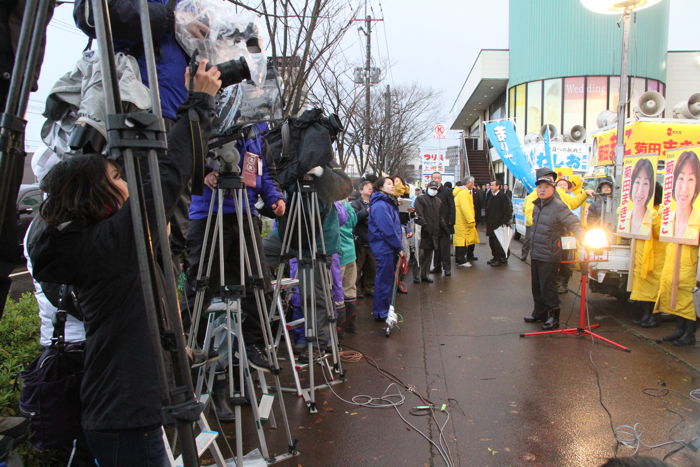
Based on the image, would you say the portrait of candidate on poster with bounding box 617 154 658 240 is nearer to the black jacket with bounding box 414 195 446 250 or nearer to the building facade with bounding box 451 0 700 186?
the black jacket with bounding box 414 195 446 250

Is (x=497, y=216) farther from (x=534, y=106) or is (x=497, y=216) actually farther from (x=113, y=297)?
(x=534, y=106)

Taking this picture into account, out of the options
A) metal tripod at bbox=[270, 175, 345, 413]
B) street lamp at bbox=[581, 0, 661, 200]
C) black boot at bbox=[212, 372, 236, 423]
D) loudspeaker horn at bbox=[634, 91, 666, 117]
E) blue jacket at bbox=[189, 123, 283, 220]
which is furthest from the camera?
loudspeaker horn at bbox=[634, 91, 666, 117]

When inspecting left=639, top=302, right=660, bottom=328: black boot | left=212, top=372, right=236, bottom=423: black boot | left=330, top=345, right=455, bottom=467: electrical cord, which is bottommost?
left=639, top=302, right=660, bottom=328: black boot

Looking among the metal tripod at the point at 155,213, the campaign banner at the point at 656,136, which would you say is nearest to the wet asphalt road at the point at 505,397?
the metal tripod at the point at 155,213

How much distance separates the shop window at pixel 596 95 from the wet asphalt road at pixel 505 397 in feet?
69.0

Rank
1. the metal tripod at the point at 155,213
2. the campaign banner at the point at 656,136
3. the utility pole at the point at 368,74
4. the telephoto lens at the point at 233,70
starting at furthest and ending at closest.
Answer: the utility pole at the point at 368,74 < the campaign banner at the point at 656,136 < the telephoto lens at the point at 233,70 < the metal tripod at the point at 155,213

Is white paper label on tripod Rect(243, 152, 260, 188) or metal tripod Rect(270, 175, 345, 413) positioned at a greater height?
white paper label on tripod Rect(243, 152, 260, 188)

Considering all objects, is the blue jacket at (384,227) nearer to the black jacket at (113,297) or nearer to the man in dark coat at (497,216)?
the black jacket at (113,297)

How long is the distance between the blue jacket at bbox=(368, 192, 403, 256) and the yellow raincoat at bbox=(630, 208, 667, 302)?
3173 millimetres

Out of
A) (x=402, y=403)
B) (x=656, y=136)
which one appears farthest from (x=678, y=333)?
(x=656, y=136)

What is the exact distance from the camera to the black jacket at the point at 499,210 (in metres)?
12.1

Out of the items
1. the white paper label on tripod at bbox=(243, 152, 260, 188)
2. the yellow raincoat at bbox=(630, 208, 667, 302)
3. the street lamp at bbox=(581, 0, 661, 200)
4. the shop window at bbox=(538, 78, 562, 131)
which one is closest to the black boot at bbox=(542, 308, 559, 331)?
the yellow raincoat at bbox=(630, 208, 667, 302)

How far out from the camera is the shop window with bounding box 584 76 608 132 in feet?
82.6

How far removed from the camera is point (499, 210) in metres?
12.2
